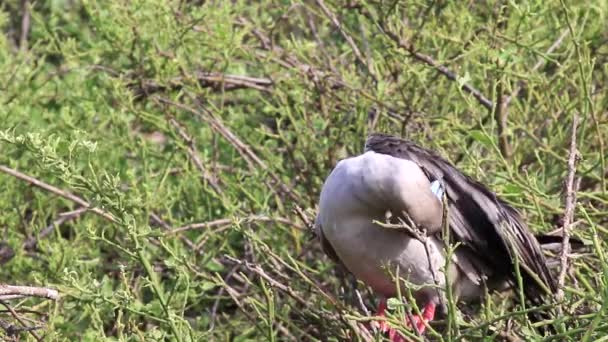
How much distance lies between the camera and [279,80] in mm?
5785

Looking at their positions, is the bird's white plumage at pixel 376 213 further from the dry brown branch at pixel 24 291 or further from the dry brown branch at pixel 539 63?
the dry brown branch at pixel 24 291

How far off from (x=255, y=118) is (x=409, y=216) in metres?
1.59

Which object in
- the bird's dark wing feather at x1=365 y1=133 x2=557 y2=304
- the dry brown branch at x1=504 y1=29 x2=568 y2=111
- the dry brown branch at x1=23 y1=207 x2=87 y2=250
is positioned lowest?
the dry brown branch at x1=23 y1=207 x2=87 y2=250

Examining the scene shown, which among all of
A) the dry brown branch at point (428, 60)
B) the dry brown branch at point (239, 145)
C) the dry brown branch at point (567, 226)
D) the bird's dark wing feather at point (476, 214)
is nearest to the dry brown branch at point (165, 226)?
the dry brown branch at point (239, 145)

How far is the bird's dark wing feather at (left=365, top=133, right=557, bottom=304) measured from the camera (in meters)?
4.64

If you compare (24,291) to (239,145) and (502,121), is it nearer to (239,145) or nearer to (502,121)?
(239,145)

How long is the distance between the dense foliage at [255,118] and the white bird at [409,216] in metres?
0.13

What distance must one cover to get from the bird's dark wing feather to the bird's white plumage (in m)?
0.06

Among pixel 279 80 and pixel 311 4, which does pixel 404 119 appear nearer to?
pixel 279 80

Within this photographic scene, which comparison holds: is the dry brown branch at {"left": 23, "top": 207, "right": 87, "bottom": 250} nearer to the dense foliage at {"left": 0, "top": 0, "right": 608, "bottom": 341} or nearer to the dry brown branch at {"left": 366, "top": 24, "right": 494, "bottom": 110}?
the dense foliage at {"left": 0, "top": 0, "right": 608, "bottom": 341}

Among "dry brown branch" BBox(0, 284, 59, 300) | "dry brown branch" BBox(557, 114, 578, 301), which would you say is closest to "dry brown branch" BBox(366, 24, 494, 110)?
→ "dry brown branch" BBox(557, 114, 578, 301)

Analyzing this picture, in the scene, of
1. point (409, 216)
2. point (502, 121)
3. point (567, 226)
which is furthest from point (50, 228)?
point (567, 226)

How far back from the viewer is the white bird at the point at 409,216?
466 centimetres

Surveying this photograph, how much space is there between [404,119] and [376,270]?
90 cm
